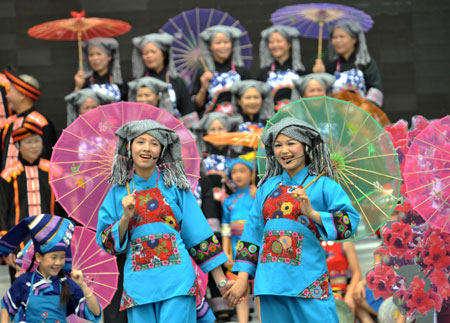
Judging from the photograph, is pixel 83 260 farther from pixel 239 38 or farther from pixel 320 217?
pixel 239 38

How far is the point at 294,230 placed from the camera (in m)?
5.52

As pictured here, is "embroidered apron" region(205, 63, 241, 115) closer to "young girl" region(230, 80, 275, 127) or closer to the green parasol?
"young girl" region(230, 80, 275, 127)

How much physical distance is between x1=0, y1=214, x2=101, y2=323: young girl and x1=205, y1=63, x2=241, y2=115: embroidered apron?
121 inches

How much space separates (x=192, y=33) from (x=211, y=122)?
1.60 meters

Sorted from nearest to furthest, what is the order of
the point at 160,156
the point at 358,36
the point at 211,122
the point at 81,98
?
1. the point at 160,156
2. the point at 211,122
3. the point at 81,98
4. the point at 358,36

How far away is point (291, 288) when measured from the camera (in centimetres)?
545

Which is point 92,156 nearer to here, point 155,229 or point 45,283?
point 45,283

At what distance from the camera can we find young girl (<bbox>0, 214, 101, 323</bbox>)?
252 inches

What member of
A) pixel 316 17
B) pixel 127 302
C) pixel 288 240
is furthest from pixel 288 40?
pixel 127 302

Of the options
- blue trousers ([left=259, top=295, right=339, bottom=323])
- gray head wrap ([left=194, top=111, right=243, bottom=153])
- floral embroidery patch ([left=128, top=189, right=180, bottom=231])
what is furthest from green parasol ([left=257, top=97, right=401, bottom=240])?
gray head wrap ([left=194, top=111, right=243, bottom=153])

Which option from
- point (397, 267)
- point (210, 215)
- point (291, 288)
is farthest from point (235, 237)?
point (291, 288)

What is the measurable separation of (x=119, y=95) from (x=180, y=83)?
57 cm

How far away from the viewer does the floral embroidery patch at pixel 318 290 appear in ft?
17.9

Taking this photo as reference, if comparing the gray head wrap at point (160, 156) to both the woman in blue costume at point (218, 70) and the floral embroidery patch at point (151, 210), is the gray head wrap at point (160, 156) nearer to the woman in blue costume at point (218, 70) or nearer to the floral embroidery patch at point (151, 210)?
the floral embroidery patch at point (151, 210)
